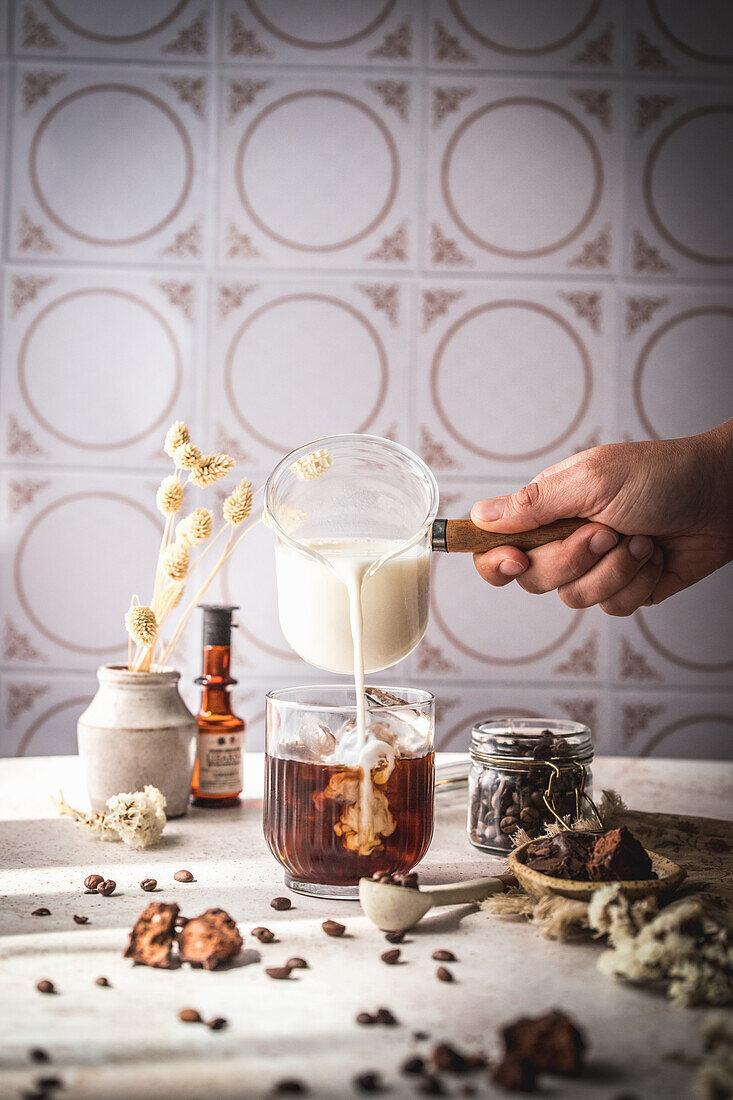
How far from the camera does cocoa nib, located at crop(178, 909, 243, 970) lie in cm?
67

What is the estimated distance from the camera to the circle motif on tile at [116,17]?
6.52ft

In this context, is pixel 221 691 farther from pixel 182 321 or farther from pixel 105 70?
pixel 105 70

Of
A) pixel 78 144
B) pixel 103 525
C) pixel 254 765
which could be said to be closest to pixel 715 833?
pixel 254 765

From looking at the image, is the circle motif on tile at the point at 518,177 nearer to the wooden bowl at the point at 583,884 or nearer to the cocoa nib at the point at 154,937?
the wooden bowl at the point at 583,884

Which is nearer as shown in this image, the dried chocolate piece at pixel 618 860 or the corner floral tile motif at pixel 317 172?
the dried chocolate piece at pixel 618 860

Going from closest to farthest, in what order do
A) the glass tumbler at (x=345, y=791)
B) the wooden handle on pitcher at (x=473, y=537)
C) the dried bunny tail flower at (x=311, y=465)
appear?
the glass tumbler at (x=345, y=791) < the dried bunny tail flower at (x=311, y=465) < the wooden handle on pitcher at (x=473, y=537)

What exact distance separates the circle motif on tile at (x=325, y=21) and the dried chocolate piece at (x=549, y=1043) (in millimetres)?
1984

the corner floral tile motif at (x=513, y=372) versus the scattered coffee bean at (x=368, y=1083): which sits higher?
the corner floral tile motif at (x=513, y=372)

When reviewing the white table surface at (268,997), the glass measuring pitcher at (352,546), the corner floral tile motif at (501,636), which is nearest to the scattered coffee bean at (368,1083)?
the white table surface at (268,997)

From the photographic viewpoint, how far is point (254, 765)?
138cm

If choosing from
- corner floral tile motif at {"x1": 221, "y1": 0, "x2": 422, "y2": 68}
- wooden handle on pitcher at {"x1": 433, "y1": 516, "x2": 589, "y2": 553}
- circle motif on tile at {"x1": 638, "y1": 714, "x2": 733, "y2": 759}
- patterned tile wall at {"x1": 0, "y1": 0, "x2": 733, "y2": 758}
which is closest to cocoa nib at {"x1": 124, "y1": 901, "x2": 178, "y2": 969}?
wooden handle on pitcher at {"x1": 433, "y1": 516, "x2": 589, "y2": 553}

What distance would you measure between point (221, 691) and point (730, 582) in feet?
4.26

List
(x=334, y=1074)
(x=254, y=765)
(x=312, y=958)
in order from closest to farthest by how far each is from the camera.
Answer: (x=334, y=1074) → (x=312, y=958) → (x=254, y=765)

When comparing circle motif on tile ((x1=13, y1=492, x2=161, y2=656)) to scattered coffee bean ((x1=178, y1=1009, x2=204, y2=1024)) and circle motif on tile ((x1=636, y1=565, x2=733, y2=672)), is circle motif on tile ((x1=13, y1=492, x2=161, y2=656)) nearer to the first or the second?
circle motif on tile ((x1=636, y1=565, x2=733, y2=672))
